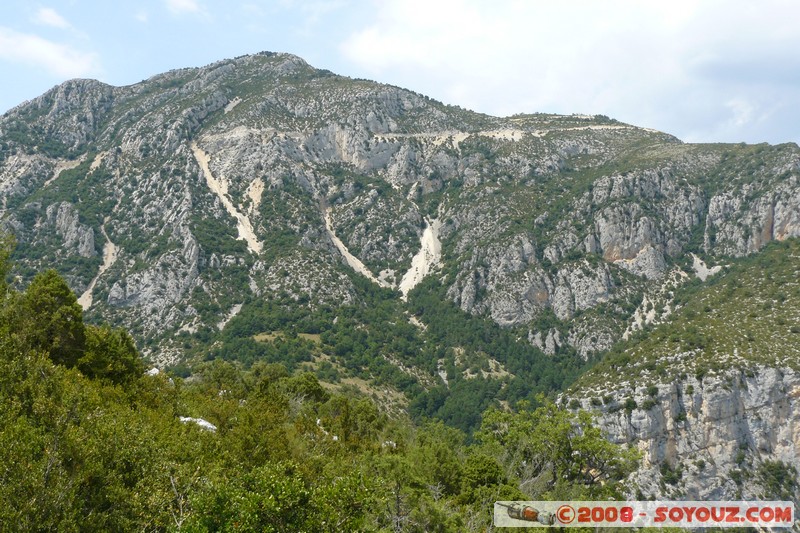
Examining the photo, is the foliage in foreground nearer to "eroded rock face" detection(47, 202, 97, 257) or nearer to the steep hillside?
the steep hillside

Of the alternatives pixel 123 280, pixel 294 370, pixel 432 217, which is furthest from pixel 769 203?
pixel 123 280

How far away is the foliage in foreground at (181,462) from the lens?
12.4 m

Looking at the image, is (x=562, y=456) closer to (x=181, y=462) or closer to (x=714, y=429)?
(x=181, y=462)

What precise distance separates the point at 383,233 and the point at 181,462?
144 meters

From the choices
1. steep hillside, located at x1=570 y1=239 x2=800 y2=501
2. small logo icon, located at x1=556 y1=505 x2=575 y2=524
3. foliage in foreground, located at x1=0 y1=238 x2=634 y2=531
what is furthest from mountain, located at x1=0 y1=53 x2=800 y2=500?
small logo icon, located at x1=556 y1=505 x2=575 y2=524

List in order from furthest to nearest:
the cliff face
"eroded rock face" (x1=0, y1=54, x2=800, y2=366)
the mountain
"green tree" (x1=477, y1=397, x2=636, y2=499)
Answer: "eroded rock face" (x1=0, y1=54, x2=800, y2=366)
the mountain
the cliff face
"green tree" (x1=477, y1=397, x2=636, y2=499)

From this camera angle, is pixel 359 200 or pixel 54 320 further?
pixel 359 200

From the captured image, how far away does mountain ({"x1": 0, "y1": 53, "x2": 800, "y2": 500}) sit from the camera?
112 metres

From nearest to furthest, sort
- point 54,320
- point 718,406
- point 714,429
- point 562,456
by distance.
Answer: point 54,320 → point 562,456 → point 718,406 → point 714,429

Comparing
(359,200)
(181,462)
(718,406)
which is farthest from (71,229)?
(718,406)

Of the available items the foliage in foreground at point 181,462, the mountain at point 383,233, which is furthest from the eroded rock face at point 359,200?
the foliage in foreground at point 181,462

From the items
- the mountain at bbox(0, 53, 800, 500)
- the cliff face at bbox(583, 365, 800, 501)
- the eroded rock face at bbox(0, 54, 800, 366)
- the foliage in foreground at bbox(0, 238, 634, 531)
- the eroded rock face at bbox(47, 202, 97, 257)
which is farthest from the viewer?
the eroded rock face at bbox(47, 202, 97, 257)

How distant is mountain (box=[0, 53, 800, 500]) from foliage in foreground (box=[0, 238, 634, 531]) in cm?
4913

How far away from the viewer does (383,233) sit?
160125mm
